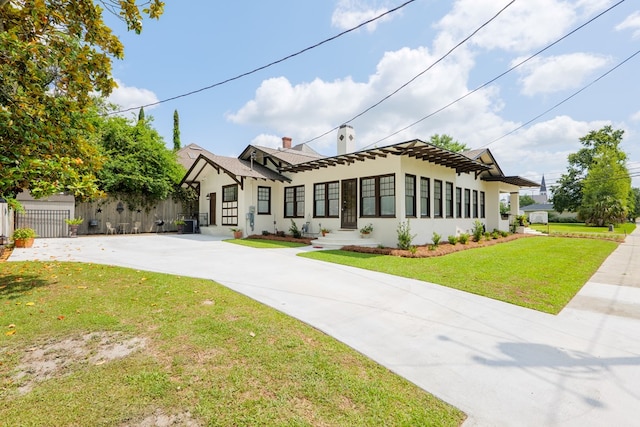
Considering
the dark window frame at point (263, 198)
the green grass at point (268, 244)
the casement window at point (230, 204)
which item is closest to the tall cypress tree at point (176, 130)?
the casement window at point (230, 204)

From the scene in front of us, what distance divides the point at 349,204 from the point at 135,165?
A: 41.1ft

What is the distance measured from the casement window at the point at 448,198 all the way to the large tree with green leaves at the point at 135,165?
1565 cm

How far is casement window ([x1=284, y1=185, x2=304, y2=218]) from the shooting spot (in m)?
15.3

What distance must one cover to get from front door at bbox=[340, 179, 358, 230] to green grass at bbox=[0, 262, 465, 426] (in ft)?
29.5

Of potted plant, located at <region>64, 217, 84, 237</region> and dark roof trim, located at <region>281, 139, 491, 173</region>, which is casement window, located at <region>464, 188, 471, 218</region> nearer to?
dark roof trim, located at <region>281, 139, 491, 173</region>

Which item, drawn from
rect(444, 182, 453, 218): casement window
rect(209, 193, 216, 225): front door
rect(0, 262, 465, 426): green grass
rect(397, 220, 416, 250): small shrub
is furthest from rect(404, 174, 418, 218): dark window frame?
rect(209, 193, 216, 225): front door

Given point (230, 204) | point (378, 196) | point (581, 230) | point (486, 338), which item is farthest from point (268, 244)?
point (581, 230)

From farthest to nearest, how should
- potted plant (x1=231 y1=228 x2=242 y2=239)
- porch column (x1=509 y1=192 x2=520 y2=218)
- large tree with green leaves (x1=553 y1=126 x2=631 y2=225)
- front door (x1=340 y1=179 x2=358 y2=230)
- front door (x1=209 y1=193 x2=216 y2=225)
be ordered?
large tree with green leaves (x1=553 y1=126 x2=631 y2=225) < porch column (x1=509 y1=192 x2=520 y2=218) < front door (x1=209 y1=193 x2=216 y2=225) < potted plant (x1=231 y1=228 x2=242 y2=239) < front door (x1=340 y1=179 x2=358 y2=230)

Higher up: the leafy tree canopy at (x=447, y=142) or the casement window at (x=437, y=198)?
the leafy tree canopy at (x=447, y=142)

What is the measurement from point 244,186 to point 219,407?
45.0ft

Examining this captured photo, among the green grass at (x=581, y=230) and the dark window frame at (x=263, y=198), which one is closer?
the dark window frame at (x=263, y=198)

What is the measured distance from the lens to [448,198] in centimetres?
1382

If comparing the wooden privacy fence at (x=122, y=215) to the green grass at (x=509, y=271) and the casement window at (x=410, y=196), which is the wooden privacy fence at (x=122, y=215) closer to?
the green grass at (x=509, y=271)

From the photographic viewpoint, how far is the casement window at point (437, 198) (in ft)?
42.3
